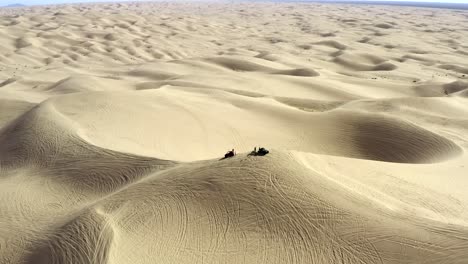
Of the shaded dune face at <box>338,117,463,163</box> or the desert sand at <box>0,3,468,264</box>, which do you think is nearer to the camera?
the desert sand at <box>0,3,468,264</box>

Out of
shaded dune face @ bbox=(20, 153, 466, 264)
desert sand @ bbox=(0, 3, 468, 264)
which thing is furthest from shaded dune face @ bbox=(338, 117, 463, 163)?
shaded dune face @ bbox=(20, 153, 466, 264)

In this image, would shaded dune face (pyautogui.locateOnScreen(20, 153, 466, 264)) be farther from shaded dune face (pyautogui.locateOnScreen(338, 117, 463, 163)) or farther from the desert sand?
shaded dune face (pyautogui.locateOnScreen(338, 117, 463, 163))

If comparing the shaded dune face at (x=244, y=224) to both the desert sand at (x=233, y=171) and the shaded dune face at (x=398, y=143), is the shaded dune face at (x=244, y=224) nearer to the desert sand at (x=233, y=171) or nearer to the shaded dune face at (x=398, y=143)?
the desert sand at (x=233, y=171)

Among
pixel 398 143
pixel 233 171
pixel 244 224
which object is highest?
pixel 233 171

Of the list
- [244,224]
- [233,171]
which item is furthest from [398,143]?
[244,224]

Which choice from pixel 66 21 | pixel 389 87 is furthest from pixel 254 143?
pixel 66 21

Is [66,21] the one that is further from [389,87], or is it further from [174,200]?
[174,200]

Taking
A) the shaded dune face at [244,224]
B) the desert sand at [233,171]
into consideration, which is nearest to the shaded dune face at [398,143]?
the desert sand at [233,171]

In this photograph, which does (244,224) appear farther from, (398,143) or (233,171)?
(398,143)

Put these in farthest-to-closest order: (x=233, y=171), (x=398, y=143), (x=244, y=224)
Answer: (x=398, y=143)
(x=233, y=171)
(x=244, y=224)
